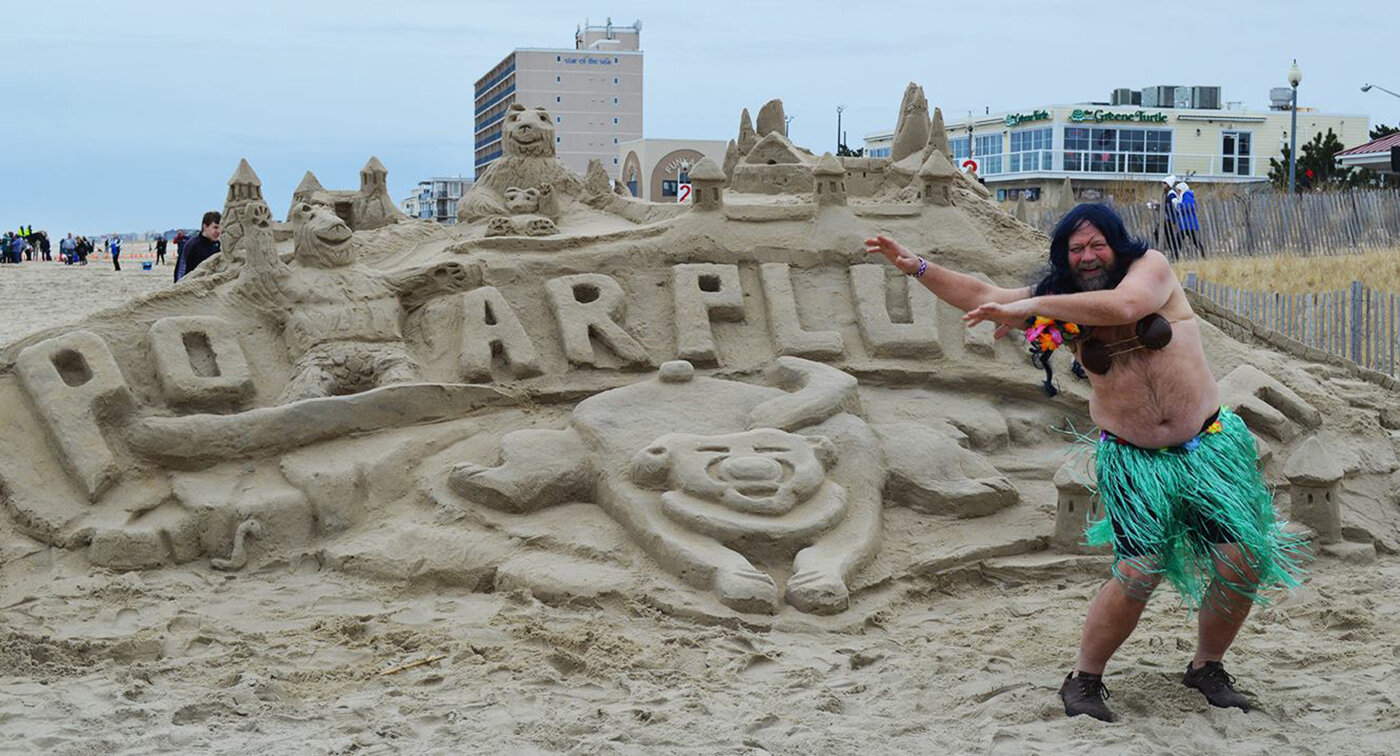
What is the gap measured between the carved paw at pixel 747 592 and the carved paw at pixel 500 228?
12.4 feet

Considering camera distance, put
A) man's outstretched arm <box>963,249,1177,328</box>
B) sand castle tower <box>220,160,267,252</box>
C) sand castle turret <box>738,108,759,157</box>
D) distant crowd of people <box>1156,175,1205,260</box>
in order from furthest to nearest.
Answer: distant crowd of people <box>1156,175,1205,260</box> < sand castle turret <box>738,108,759,157</box> < sand castle tower <box>220,160,267,252</box> < man's outstretched arm <box>963,249,1177,328</box>

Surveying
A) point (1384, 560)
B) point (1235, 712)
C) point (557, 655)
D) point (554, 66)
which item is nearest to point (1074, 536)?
point (1384, 560)

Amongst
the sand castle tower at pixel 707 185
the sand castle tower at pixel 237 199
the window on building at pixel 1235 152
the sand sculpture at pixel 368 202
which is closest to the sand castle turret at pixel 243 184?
the sand castle tower at pixel 237 199

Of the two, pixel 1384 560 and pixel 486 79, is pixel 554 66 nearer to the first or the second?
pixel 486 79

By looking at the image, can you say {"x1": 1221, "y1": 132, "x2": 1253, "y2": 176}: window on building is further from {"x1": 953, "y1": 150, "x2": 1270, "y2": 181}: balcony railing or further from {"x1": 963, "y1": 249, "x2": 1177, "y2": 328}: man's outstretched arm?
{"x1": 963, "y1": 249, "x2": 1177, "y2": 328}: man's outstretched arm

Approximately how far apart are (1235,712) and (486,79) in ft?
113

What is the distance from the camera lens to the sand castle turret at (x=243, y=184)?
28.3 ft

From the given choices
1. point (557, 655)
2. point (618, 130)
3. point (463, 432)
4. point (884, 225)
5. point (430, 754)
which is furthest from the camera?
point (618, 130)

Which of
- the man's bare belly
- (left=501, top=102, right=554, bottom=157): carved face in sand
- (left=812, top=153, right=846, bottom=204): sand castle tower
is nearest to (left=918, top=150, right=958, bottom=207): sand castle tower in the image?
(left=812, top=153, right=846, bottom=204): sand castle tower

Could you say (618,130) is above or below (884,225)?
above

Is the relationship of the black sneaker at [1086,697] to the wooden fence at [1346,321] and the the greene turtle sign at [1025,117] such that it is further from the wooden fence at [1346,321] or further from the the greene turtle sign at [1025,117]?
the the greene turtle sign at [1025,117]

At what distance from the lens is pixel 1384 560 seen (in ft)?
19.2

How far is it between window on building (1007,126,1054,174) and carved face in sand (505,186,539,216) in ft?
116

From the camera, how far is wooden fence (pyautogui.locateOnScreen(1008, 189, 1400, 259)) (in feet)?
56.3
